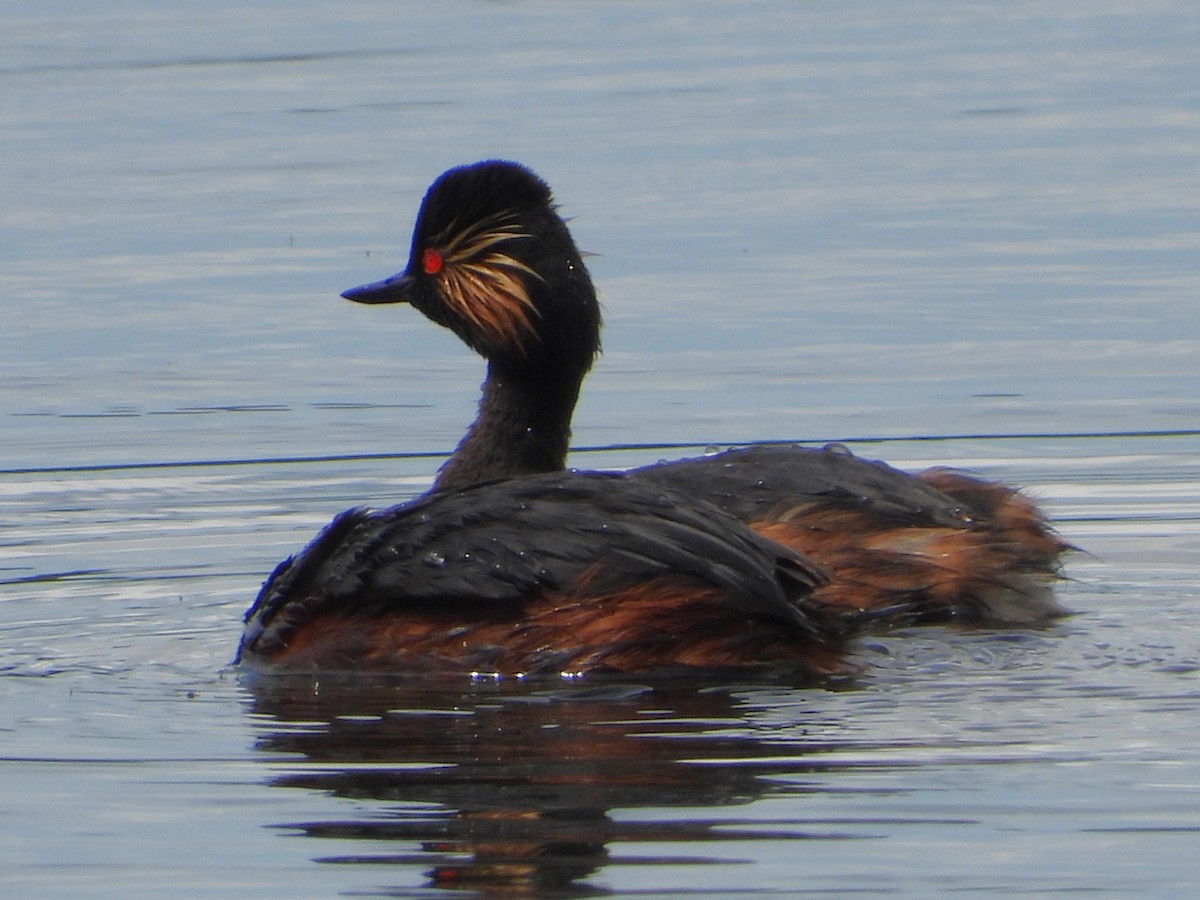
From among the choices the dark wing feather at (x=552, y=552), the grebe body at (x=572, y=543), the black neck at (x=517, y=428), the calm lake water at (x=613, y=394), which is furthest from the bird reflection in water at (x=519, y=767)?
the black neck at (x=517, y=428)

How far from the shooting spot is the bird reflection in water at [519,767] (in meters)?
5.95

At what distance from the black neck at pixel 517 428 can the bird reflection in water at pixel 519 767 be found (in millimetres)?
1392

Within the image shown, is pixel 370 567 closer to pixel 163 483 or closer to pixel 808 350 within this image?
pixel 163 483

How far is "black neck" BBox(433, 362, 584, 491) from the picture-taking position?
890 centimetres

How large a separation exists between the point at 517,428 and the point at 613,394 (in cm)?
318

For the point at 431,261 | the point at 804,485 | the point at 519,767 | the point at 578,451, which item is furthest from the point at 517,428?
the point at 519,767

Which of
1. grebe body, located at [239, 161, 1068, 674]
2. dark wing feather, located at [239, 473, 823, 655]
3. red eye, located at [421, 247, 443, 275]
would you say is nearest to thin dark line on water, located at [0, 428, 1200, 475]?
grebe body, located at [239, 161, 1068, 674]

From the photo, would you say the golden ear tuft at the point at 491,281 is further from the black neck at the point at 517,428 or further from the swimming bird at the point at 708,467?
the black neck at the point at 517,428

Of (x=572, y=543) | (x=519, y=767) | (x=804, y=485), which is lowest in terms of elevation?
(x=519, y=767)

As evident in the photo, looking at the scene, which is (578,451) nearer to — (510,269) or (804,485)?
(510,269)

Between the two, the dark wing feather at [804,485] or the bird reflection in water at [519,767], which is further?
the dark wing feather at [804,485]

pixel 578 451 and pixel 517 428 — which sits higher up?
pixel 517 428

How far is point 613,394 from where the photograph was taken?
12.1 meters

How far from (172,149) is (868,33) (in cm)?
662
